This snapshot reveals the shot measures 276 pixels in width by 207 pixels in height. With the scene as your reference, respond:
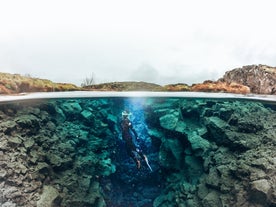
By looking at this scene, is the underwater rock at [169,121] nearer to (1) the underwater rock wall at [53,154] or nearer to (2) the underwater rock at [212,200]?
(1) the underwater rock wall at [53,154]

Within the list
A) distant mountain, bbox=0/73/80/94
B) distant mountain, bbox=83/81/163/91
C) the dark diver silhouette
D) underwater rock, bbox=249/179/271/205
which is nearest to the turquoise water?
underwater rock, bbox=249/179/271/205

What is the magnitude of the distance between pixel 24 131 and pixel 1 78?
6.50ft

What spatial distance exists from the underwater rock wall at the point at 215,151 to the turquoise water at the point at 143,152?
31 mm

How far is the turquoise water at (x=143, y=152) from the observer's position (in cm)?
934

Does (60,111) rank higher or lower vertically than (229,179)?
higher

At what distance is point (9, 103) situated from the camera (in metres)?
10.3

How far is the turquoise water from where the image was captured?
9.34 metres

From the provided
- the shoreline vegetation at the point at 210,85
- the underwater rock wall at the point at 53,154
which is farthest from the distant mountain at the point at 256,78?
the underwater rock wall at the point at 53,154

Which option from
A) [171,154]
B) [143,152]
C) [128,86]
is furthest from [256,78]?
[143,152]

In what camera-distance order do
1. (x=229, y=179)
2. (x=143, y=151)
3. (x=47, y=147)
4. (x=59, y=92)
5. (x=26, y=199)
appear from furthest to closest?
(x=143, y=151)
(x=59, y=92)
(x=47, y=147)
(x=229, y=179)
(x=26, y=199)

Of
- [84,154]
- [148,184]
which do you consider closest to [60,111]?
[84,154]

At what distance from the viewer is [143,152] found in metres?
13.0

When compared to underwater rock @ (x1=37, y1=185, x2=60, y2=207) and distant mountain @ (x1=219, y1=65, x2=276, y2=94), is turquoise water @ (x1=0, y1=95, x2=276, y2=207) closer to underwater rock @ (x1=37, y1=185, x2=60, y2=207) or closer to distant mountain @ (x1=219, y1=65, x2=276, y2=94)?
underwater rock @ (x1=37, y1=185, x2=60, y2=207)

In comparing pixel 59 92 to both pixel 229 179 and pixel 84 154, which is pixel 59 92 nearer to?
pixel 84 154
